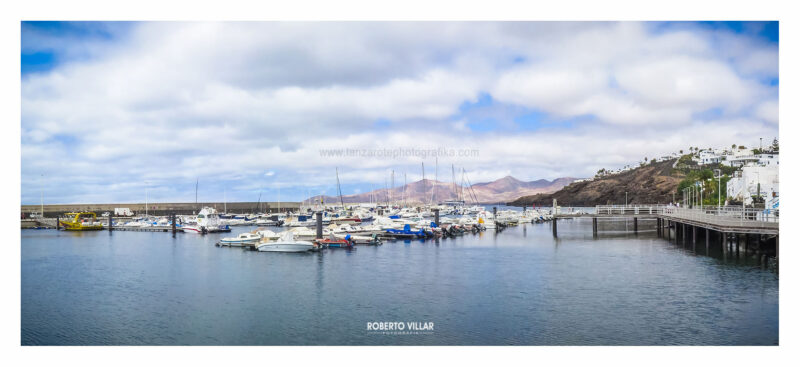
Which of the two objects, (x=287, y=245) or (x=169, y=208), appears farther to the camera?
(x=169, y=208)

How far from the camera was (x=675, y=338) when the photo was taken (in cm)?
1093

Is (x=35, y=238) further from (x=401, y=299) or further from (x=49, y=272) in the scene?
(x=401, y=299)

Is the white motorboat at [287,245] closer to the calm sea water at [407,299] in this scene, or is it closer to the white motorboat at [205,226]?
the calm sea water at [407,299]

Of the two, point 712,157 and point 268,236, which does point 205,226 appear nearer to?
point 268,236

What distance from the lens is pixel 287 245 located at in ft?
86.7

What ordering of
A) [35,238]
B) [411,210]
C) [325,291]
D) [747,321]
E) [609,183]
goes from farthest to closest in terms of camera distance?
[609,183]
[411,210]
[35,238]
[325,291]
[747,321]

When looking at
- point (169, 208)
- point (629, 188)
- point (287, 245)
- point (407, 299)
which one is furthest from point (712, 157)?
point (169, 208)

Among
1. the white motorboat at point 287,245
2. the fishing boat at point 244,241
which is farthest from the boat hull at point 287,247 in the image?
the fishing boat at point 244,241

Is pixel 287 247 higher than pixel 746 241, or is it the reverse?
pixel 746 241

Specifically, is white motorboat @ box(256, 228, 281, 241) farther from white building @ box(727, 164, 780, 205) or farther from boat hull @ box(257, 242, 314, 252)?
white building @ box(727, 164, 780, 205)

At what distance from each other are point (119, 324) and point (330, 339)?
5575 mm

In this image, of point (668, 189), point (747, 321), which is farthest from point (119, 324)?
point (668, 189)

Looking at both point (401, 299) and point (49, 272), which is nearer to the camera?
point (401, 299)

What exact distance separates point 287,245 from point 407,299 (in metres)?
13.2
